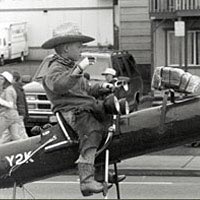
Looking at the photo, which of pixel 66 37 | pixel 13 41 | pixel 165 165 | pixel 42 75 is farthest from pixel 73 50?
pixel 13 41

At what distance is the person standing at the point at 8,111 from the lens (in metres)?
15.4

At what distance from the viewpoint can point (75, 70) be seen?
6371mm

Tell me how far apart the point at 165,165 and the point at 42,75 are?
3.30 metres

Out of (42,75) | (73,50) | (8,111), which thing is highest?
(73,50)

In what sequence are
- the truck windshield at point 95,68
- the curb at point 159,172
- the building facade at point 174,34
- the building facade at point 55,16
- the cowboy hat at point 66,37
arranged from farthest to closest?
the building facade at point 55,16 < the building facade at point 174,34 < the truck windshield at point 95,68 < the curb at point 159,172 < the cowboy hat at point 66,37

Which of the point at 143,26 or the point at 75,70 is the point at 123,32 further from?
the point at 75,70

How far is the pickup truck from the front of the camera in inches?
722

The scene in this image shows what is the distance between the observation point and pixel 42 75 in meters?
16.7

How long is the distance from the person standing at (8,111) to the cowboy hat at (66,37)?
28.6ft

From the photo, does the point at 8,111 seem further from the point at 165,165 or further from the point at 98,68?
the point at 98,68

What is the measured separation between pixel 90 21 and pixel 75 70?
3296cm

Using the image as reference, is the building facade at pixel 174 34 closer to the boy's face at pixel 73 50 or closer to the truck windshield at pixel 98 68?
the truck windshield at pixel 98 68

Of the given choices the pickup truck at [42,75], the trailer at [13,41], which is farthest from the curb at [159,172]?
the trailer at [13,41]

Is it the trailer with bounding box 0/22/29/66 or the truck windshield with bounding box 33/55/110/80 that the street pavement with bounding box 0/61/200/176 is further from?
the trailer with bounding box 0/22/29/66
